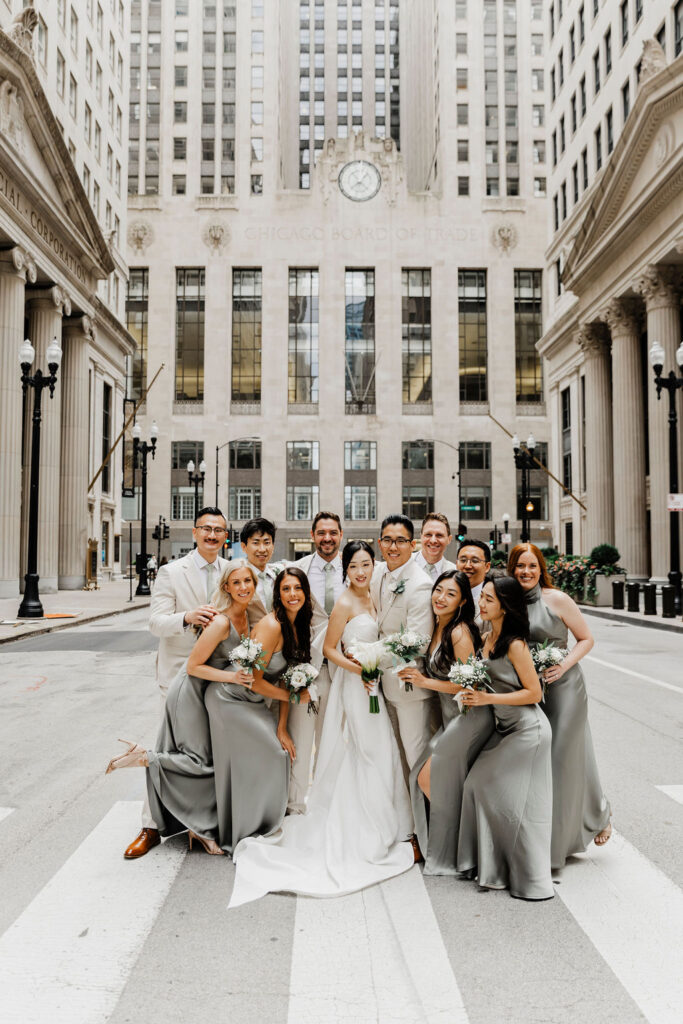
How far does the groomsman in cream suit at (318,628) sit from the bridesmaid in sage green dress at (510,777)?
1249 millimetres

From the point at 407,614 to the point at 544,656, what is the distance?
99 cm

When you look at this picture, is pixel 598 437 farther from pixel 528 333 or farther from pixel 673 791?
pixel 673 791

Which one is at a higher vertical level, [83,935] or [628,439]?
[628,439]

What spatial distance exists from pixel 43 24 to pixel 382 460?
152 ft

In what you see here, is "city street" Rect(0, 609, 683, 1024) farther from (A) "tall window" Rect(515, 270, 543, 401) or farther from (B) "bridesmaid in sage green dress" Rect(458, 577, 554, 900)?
(A) "tall window" Rect(515, 270, 543, 401)

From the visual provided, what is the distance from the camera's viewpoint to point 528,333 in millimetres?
78750

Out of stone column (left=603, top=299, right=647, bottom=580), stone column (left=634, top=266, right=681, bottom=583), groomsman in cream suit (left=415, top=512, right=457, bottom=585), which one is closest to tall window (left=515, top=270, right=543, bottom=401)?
stone column (left=603, top=299, right=647, bottom=580)

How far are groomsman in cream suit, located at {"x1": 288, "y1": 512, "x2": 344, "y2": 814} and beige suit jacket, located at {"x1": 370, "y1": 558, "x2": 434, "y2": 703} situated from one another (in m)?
0.51

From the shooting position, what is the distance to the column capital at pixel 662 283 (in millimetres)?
34031

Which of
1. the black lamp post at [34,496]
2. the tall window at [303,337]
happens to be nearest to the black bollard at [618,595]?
the black lamp post at [34,496]

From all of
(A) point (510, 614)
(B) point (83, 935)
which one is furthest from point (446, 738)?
(B) point (83, 935)

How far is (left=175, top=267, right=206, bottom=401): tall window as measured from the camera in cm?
7831

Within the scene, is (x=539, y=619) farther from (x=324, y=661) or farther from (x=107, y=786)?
(x=107, y=786)

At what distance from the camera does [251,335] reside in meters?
79.1
